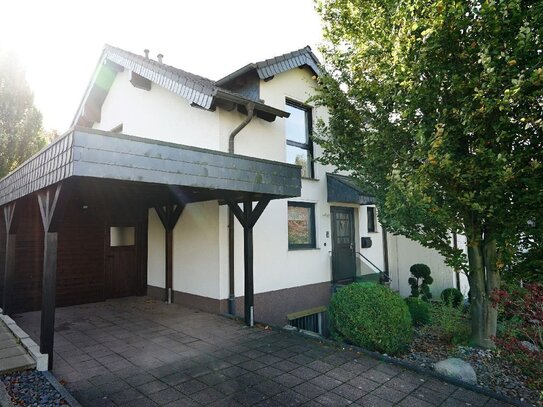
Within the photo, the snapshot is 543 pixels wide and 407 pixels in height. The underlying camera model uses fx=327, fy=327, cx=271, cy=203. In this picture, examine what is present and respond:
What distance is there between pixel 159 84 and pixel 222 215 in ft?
12.2

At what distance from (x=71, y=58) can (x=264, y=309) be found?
12395 millimetres

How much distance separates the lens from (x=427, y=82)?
5.41 metres

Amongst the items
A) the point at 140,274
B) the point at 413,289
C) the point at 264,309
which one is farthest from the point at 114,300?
the point at 413,289

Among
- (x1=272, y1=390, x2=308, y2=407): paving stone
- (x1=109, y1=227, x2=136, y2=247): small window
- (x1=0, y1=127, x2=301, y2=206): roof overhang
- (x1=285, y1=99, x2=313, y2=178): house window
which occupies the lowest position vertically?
(x1=272, y1=390, x2=308, y2=407): paving stone

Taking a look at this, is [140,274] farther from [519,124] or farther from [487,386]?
[519,124]

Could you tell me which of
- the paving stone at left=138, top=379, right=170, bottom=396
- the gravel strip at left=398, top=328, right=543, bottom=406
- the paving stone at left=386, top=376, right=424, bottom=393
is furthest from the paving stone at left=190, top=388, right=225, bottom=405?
the gravel strip at left=398, top=328, right=543, bottom=406

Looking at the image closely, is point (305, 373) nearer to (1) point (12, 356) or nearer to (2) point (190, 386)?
(2) point (190, 386)

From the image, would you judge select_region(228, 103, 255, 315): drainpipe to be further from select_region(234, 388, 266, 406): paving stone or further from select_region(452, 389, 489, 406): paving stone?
select_region(452, 389, 489, 406): paving stone

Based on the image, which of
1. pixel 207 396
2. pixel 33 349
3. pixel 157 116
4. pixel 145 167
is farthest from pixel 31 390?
pixel 157 116

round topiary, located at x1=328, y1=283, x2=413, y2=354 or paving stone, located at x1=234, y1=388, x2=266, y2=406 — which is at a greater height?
round topiary, located at x1=328, y1=283, x2=413, y2=354

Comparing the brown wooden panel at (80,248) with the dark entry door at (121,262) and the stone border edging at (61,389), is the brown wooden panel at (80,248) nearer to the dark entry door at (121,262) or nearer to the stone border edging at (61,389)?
the dark entry door at (121,262)

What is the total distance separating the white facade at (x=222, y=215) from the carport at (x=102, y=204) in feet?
1.83

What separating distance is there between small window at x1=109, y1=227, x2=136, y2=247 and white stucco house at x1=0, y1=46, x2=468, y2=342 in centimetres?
3

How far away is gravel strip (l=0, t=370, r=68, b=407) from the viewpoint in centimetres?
349
